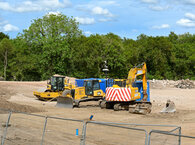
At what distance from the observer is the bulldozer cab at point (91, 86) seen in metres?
27.1

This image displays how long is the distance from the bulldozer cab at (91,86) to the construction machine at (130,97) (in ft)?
7.04

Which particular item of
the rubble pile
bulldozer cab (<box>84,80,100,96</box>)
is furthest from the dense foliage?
bulldozer cab (<box>84,80,100,96</box>)

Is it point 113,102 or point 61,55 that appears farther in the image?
point 61,55

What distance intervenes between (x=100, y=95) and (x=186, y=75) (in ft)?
164

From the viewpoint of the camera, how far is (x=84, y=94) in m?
27.1

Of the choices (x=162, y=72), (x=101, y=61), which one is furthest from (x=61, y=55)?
(x=162, y=72)

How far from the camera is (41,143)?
9.05 metres

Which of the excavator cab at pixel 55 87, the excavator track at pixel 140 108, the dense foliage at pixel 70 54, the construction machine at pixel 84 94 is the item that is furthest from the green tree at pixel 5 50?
the excavator track at pixel 140 108

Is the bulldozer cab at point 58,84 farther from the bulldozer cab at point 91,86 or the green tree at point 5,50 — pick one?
the green tree at point 5,50

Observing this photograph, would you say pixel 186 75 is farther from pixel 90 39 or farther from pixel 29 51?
pixel 29 51

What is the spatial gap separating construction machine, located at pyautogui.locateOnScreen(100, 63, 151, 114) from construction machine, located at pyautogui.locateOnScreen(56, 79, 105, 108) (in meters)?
1.82

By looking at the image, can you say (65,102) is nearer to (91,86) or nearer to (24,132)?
(91,86)

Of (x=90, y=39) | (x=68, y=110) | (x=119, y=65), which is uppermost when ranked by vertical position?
(x=90, y=39)

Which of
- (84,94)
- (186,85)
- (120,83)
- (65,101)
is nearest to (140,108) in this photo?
(120,83)
